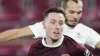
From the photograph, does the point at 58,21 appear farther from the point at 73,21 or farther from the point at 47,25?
the point at 73,21

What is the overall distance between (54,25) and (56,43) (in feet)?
0.22

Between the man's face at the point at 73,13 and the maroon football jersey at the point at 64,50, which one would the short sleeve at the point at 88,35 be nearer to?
the man's face at the point at 73,13

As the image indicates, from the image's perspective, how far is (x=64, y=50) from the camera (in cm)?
116

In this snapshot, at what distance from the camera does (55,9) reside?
3.87 feet

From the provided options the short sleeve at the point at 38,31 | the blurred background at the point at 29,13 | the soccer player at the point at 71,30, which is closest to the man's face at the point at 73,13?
the soccer player at the point at 71,30

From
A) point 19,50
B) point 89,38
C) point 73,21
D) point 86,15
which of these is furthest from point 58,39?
point 86,15

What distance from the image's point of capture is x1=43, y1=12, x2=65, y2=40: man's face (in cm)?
115

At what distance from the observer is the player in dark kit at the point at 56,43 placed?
1.15 metres

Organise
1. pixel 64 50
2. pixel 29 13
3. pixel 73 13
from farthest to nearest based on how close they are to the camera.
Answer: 1. pixel 29 13
2. pixel 73 13
3. pixel 64 50

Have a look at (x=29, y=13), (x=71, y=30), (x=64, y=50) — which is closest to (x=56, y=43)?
(x=64, y=50)

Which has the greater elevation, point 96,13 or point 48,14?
point 48,14

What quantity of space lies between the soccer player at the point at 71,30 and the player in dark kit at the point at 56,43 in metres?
0.19

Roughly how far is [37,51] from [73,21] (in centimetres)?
26

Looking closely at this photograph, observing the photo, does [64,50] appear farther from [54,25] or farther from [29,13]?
[29,13]
